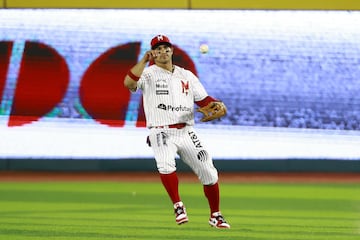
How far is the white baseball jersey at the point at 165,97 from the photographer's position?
9.10m

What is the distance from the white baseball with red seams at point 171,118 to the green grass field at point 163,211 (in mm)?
608

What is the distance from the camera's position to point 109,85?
17516mm

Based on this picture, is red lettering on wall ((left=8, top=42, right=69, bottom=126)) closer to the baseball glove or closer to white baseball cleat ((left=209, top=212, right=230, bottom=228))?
the baseball glove

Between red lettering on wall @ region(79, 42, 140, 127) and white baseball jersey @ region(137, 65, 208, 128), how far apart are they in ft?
27.1

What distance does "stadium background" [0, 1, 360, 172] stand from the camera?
17438mm

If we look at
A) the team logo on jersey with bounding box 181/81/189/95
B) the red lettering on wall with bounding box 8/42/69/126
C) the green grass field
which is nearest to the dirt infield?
the green grass field

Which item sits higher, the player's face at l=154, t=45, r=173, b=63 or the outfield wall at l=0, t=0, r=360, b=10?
the outfield wall at l=0, t=0, r=360, b=10

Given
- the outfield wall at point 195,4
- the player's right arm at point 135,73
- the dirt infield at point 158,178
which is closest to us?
the player's right arm at point 135,73

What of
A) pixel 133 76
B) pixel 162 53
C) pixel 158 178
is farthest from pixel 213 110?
pixel 158 178

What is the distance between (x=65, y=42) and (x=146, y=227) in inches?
334

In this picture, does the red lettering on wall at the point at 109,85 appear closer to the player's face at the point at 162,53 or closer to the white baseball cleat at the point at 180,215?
the player's face at the point at 162,53

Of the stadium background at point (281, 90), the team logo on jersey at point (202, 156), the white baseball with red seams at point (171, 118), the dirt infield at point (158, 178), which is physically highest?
the stadium background at point (281, 90)

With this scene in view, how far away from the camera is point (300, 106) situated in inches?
691

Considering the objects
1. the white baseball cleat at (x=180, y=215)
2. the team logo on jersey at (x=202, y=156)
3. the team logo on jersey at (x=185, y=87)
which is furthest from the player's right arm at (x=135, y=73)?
the white baseball cleat at (x=180, y=215)
